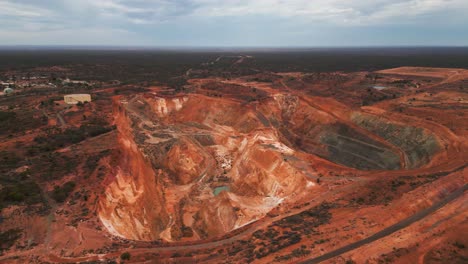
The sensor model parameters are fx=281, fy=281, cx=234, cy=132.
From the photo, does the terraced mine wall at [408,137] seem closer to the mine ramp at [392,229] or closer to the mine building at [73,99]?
the mine ramp at [392,229]

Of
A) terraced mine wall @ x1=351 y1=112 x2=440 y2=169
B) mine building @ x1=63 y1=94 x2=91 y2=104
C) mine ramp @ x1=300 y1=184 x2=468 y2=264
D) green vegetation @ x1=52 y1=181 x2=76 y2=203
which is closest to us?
mine ramp @ x1=300 y1=184 x2=468 y2=264

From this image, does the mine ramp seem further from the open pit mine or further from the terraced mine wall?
the terraced mine wall

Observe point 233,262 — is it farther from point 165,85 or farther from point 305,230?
point 165,85

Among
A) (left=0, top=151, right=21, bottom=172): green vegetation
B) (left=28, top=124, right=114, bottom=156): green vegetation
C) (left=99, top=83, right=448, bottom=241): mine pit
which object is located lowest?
(left=99, top=83, right=448, bottom=241): mine pit

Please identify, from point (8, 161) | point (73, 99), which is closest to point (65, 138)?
point (8, 161)

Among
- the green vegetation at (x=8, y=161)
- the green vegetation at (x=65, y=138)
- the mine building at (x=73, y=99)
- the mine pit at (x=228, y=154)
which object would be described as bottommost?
the mine pit at (x=228, y=154)

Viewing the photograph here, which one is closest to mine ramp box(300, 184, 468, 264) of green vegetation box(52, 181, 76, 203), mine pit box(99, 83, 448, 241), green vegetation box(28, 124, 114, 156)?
mine pit box(99, 83, 448, 241)

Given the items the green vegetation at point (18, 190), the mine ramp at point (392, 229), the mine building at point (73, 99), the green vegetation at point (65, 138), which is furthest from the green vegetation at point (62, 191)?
the mine building at point (73, 99)

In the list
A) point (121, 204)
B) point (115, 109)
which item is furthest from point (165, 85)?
point (121, 204)
